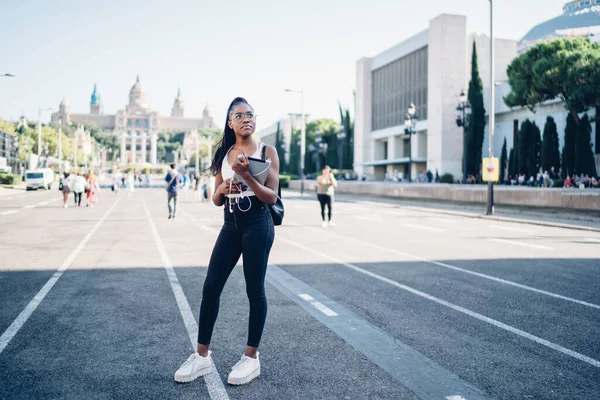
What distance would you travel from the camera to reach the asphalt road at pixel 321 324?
13.5 feet

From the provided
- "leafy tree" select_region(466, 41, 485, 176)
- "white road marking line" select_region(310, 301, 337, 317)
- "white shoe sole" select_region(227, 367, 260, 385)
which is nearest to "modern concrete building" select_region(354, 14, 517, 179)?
"leafy tree" select_region(466, 41, 485, 176)

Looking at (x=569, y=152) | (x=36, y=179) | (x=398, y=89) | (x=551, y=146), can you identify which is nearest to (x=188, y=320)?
(x=569, y=152)

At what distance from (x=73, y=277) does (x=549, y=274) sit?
7115 mm

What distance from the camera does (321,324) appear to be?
582 centimetres

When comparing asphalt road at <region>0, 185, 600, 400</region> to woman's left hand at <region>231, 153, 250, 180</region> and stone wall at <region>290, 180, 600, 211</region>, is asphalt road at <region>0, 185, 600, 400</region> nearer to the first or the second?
woman's left hand at <region>231, 153, 250, 180</region>

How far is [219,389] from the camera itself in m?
4.00

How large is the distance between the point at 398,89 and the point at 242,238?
72.4 meters

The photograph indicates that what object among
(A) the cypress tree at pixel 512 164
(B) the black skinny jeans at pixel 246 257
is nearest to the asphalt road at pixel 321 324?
(B) the black skinny jeans at pixel 246 257

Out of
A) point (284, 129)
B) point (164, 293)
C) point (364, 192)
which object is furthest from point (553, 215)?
point (284, 129)

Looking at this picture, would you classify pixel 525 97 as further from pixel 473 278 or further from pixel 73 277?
pixel 73 277

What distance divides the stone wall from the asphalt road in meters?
13.3

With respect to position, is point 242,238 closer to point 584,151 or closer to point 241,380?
point 241,380

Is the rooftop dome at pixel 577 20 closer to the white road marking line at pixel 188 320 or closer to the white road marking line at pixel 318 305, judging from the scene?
the white road marking line at pixel 188 320

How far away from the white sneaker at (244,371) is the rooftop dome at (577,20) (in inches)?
1562
